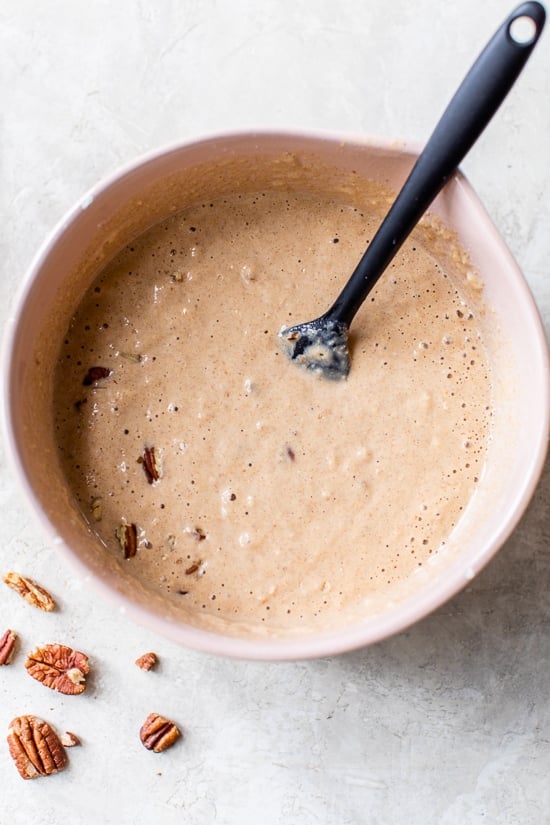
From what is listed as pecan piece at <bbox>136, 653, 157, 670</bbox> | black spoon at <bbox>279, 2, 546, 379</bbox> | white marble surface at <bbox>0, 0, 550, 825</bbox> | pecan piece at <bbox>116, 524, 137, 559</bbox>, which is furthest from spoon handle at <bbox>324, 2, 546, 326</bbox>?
pecan piece at <bbox>136, 653, 157, 670</bbox>

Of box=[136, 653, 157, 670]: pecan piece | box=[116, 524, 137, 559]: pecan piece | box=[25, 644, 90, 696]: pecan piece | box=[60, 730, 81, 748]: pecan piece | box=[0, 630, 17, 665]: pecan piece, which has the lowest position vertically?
box=[60, 730, 81, 748]: pecan piece

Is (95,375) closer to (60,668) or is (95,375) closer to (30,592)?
(30,592)

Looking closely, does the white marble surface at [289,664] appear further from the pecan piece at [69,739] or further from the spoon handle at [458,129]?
the spoon handle at [458,129]

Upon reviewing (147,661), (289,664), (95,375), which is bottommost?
(289,664)

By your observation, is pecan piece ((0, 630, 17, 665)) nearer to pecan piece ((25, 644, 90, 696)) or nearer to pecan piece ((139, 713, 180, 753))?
pecan piece ((25, 644, 90, 696))

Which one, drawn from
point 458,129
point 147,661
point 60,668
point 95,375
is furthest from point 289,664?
point 458,129

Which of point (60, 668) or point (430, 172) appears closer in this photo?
point (430, 172)

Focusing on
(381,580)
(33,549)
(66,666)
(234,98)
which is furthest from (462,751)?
(234,98)
